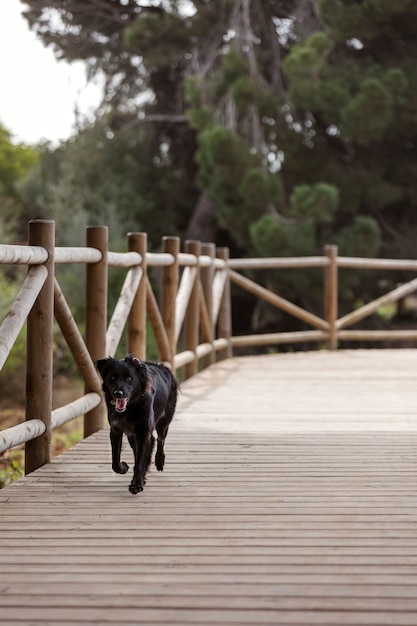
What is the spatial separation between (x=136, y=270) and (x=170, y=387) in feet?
6.43

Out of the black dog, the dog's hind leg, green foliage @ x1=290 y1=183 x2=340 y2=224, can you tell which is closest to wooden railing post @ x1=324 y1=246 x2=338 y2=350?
green foliage @ x1=290 y1=183 x2=340 y2=224

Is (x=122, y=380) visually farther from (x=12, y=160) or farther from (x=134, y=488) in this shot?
(x=12, y=160)

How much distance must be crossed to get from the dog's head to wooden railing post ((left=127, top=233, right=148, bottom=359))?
2.70 metres

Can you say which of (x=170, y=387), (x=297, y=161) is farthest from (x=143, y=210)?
(x=170, y=387)

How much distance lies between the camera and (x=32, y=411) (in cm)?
485

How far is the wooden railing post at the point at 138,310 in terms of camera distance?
22.8ft

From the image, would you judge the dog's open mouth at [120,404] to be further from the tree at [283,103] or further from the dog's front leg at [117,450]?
the tree at [283,103]

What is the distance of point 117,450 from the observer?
445 cm

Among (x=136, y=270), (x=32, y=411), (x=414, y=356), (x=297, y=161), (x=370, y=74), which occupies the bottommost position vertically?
(x=414, y=356)

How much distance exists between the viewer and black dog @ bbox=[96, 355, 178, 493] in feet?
13.5

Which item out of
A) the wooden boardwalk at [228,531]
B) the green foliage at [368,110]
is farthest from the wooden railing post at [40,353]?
the green foliage at [368,110]

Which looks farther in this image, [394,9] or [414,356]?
[394,9]

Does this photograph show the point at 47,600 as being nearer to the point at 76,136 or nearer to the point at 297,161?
the point at 297,161

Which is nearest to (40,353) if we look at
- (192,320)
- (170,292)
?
(170,292)
